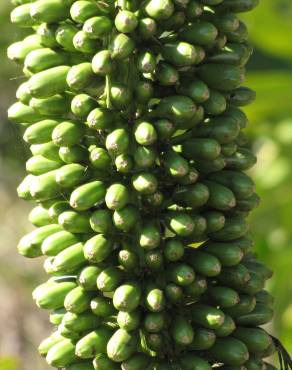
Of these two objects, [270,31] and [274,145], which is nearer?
[270,31]

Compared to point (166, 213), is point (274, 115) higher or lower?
lower

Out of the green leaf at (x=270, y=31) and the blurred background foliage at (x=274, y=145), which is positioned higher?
the green leaf at (x=270, y=31)

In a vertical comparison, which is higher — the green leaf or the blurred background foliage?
the green leaf

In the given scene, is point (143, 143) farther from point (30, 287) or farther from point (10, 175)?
point (10, 175)

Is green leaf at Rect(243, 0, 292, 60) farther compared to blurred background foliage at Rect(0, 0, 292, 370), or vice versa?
green leaf at Rect(243, 0, 292, 60)

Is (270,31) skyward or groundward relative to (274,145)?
skyward

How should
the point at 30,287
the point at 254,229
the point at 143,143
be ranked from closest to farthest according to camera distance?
the point at 143,143
the point at 254,229
the point at 30,287

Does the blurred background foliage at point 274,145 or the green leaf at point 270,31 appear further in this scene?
the green leaf at point 270,31

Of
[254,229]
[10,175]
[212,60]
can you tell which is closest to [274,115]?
[254,229]

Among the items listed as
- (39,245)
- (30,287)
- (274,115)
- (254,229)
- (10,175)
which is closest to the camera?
(39,245)

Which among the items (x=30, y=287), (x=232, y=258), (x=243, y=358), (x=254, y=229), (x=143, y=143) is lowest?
(x=30, y=287)

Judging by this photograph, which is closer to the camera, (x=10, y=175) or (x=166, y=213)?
(x=166, y=213)
